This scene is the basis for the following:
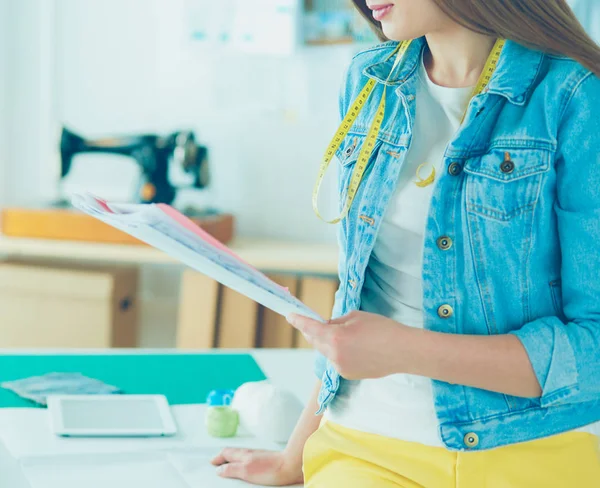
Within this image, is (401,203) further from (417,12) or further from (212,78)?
(212,78)

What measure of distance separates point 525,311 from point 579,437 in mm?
168

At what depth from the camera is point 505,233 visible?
1025mm

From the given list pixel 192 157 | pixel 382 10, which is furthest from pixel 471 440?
pixel 192 157

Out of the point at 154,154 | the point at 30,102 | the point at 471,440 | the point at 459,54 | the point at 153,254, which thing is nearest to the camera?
the point at 471,440

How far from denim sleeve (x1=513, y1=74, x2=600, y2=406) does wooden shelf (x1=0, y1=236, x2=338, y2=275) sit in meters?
1.79

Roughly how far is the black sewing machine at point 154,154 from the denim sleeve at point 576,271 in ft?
6.87

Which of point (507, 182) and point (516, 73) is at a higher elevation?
point (516, 73)

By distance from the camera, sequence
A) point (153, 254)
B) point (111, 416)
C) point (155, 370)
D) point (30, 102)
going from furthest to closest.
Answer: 1. point (30, 102)
2. point (153, 254)
3. point (155, 370)
4. point (111, 416)

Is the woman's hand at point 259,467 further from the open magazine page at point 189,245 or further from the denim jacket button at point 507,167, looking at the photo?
the denim jacket button at point 507,167

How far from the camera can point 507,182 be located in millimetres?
1026

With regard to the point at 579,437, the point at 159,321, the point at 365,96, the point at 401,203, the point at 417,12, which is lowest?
the point at 159,321

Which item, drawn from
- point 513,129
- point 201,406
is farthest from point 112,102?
point 513,129

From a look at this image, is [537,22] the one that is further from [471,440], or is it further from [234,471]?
[234,471]

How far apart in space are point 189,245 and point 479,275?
1.12 feet
